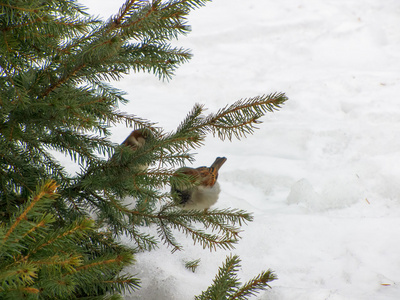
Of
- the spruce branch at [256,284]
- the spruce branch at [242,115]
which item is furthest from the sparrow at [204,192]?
the spruce branch at [256,284]

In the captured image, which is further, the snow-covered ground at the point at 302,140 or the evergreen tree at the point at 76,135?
the snow-covered ground at the point at 302,140

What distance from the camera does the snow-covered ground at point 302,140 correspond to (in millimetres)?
2996

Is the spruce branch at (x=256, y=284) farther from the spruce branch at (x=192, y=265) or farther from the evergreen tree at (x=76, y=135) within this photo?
the spruce branch at (x=192, y=265)

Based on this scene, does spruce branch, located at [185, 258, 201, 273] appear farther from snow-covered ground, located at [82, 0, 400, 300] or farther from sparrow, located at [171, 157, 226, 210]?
sparrow, located at [171, 157, 226, 210]

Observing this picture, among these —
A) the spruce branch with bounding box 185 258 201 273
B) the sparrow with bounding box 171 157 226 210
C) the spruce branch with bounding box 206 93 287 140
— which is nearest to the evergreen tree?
the spruce branch with bounding box 206 93 287 140

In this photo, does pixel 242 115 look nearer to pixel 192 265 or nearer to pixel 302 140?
pixel 192 265

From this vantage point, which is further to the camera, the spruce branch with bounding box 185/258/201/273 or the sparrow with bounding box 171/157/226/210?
the sparrow with bounding box 171/157/226/210

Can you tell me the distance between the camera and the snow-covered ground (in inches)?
118

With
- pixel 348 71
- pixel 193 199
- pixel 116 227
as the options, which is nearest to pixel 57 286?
pixel 116 227

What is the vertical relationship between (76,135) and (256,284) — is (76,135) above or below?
above

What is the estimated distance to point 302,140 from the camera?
16.9 ft

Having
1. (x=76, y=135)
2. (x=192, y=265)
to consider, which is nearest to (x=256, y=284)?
(x=76, y=135)

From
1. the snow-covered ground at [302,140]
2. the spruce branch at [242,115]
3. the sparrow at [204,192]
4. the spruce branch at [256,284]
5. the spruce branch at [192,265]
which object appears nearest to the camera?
the spruce branch at [256,284]

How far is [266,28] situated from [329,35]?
3.39 feet
